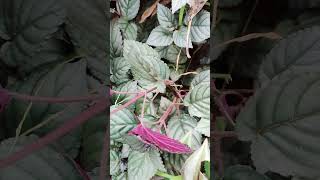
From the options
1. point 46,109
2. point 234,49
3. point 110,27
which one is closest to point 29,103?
point 46,109

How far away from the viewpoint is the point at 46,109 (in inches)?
28.4

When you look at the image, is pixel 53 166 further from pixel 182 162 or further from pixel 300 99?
pixel 300 99

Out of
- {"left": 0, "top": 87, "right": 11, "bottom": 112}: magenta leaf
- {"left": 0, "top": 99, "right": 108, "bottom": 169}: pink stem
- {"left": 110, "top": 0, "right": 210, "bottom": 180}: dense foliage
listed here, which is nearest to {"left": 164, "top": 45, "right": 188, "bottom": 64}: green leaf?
{"left": 110, "top": 0, "right": 210, "bottom": 180}: dense foliage

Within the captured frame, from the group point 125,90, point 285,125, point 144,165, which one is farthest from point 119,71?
point 285,125

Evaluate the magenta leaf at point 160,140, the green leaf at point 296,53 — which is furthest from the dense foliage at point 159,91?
the green leaf at point 296,53

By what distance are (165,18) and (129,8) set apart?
0.05 m

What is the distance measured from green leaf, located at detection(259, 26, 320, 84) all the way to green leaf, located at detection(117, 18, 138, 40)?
7.7 inches

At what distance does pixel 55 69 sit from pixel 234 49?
255 millimetres

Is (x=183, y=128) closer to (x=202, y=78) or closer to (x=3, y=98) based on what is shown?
(x=202, y=78)

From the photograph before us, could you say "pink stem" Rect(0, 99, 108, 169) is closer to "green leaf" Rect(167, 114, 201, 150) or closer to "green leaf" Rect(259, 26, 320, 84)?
"green leaf" Rect(167, 114, 201, 150)

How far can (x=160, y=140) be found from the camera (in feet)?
2.22

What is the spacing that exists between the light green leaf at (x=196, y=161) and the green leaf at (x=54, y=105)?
0.16 m

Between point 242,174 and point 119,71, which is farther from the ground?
point 119,71

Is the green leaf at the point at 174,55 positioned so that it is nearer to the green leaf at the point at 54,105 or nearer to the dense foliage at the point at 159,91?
the dense foliage at the point at 159,91
